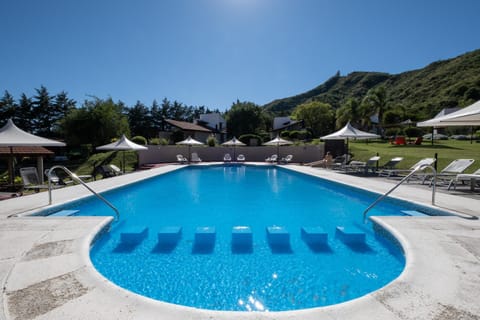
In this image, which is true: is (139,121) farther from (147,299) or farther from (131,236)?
(147,299)

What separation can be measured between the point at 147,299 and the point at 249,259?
1964 mm

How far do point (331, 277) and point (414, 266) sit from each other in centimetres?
103

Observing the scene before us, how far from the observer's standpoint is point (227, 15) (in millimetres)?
11188

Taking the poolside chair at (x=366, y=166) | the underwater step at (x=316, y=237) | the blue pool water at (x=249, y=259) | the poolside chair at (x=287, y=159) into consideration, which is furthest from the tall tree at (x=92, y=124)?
the underwater step at (x=316, y=237)

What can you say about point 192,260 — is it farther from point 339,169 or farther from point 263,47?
point 263,47

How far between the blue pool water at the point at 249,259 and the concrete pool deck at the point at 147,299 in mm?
546

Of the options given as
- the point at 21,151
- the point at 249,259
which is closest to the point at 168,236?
the point at 249,259

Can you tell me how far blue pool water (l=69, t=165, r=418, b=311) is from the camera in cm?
298

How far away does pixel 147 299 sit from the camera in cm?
216

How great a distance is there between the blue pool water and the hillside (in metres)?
46.0

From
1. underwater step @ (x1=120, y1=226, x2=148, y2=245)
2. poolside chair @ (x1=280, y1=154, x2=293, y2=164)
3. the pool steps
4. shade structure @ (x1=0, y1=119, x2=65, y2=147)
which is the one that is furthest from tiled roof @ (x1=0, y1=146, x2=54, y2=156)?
poolside chair @ (x1=280, y1=154, x2=293, y2=164)

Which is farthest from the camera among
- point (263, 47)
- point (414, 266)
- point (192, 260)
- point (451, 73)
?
point (451, 73)

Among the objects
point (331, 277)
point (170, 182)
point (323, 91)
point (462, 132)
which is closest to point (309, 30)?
point (170, 182)

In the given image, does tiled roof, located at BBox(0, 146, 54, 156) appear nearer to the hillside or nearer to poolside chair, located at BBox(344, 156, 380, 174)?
poolside chair, located at BBox(344, 156, 380, 174)
